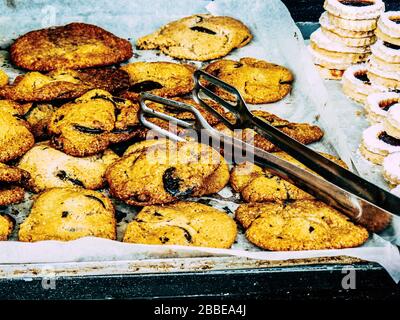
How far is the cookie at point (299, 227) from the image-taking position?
6.21 ft

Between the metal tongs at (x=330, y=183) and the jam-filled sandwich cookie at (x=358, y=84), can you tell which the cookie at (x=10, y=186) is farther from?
the jam-filled sandwich cookie at (x=358, y=84)

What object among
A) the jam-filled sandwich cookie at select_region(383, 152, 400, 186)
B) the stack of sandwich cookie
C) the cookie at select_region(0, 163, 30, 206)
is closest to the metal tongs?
the jam-filled sandwich cookie at select_region(383, 152, 400, 186)

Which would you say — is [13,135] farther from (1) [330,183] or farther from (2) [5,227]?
(1) [330,183]

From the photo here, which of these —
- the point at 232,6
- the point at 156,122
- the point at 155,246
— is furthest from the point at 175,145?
the point at 232,6

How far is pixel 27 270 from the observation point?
5.77 ft

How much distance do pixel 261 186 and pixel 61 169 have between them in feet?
2.64

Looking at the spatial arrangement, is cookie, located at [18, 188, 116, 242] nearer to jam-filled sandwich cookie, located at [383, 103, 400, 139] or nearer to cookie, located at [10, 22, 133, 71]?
cookie, located at [10, 22, 133, 71]

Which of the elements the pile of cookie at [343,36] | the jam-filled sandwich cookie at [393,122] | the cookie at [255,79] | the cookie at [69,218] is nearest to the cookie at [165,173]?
the cookie at [69,218]

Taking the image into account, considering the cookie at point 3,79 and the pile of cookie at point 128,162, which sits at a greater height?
the pile of cookie at point 128,162

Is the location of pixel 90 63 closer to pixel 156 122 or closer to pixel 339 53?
pixel 156 122

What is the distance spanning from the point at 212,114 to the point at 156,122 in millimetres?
256

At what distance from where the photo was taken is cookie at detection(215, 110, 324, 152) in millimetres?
2330

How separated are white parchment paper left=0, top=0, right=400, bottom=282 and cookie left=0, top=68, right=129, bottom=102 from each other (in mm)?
349

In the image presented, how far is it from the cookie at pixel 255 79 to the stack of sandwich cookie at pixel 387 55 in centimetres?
43
